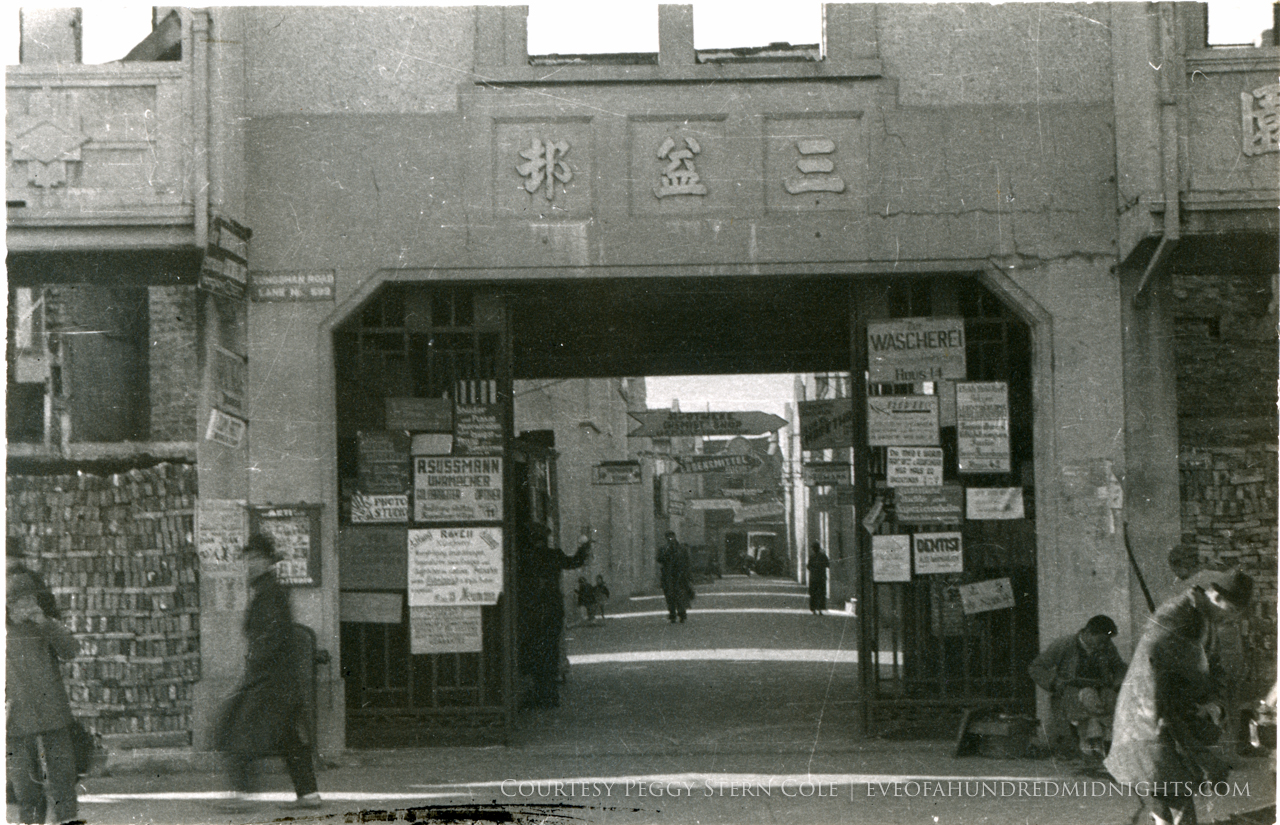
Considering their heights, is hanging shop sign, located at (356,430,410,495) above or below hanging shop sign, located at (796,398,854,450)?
below

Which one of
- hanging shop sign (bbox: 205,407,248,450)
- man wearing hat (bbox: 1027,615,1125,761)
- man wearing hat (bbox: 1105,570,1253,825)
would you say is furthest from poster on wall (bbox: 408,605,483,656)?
man wearing hat (bbox: 1105,570,1253,825)

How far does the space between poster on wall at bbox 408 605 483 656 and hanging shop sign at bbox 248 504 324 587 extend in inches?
34.2

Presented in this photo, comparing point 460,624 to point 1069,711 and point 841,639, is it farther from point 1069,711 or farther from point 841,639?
point 841,639

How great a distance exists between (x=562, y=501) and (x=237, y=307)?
20.3 meters

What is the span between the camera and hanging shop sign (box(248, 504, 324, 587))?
10953 mm

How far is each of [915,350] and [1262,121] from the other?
2.87 metres

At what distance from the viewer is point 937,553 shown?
450 inches

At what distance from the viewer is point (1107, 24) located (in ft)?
35.9

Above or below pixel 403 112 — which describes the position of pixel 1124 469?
below

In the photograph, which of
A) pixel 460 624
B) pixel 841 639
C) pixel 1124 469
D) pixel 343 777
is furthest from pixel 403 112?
pixel 841 639

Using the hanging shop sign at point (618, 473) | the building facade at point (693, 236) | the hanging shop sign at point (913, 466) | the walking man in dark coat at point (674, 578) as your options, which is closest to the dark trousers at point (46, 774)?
the building facade at point (693, 236)

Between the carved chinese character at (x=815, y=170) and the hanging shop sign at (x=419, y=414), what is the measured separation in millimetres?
3068

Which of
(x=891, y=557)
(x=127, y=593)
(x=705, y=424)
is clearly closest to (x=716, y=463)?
(x=705, y=424)

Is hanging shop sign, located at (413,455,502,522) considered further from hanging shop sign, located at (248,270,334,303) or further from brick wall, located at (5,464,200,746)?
brick wall, located at (5,464,200,746)
